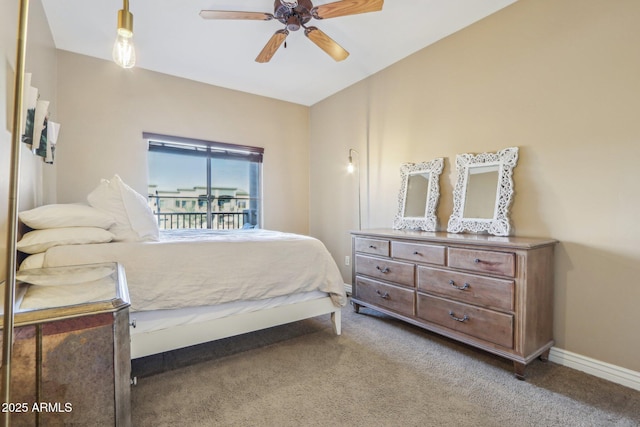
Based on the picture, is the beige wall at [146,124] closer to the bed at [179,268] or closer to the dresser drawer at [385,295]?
the bed at [179,268]

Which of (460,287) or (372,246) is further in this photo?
(372,246)

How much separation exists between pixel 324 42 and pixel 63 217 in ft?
7.00

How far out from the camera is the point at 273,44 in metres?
2.43

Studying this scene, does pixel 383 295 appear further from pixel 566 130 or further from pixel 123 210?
pixel 123 210

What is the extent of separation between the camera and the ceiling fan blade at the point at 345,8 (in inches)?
75.9

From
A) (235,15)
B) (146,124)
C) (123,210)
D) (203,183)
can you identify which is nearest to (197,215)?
(203,183)

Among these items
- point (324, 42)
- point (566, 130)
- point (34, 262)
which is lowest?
point (34, 262)

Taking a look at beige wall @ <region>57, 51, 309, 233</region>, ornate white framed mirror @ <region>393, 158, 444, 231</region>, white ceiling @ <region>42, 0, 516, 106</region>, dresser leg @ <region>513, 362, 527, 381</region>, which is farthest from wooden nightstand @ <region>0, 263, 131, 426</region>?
beige wall @ <region>57, 51, 309, 233</region>

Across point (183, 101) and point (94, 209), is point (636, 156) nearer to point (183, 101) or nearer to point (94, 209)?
point (94, 209)

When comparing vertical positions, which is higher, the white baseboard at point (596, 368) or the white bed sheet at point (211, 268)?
the white bed sheet at point (211, 268)

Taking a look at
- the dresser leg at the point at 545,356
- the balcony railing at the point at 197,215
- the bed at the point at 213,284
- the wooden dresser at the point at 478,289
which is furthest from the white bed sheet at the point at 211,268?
the balcony railing at the point at 197,215

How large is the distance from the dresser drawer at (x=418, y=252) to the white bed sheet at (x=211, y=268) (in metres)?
0.57

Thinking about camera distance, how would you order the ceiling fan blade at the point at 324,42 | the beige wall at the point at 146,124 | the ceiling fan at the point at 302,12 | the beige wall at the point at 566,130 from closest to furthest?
the beige wall at the point at 566,130 < the ceiling fan at the point at 302,12 < the ceiling fan blade at the point at 324,42 < the beige wall at the point at 146,124

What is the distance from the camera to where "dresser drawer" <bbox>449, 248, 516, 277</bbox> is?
1907 millimetres
